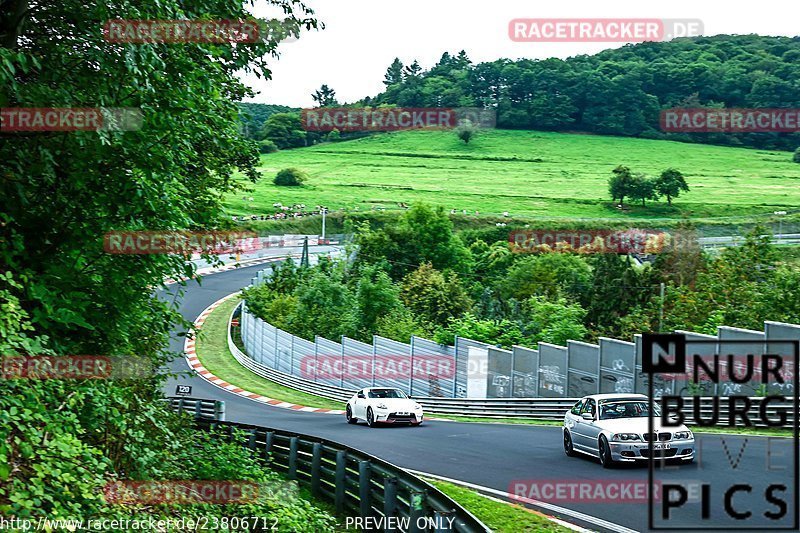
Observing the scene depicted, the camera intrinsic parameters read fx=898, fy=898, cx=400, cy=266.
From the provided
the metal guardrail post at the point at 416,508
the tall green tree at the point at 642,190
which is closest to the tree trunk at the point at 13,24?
the metal guardrail post at the point at 416,508

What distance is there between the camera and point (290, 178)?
143625 millimetres

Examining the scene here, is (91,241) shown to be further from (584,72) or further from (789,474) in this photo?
(584,72)

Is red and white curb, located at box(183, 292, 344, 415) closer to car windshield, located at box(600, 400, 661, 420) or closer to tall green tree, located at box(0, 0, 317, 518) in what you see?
car windshield, located at box(600, 400, 661, 420)

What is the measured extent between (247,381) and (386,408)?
944 inches

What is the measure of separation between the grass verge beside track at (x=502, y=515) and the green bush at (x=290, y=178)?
128274 mm

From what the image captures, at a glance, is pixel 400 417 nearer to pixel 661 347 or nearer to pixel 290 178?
pixel 661 347

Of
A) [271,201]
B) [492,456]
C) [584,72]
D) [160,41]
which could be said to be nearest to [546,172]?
[584,72]

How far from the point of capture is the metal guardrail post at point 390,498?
13.3 m

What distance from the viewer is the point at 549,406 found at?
31969mm

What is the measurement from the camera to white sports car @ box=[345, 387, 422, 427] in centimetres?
3112

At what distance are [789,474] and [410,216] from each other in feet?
232
